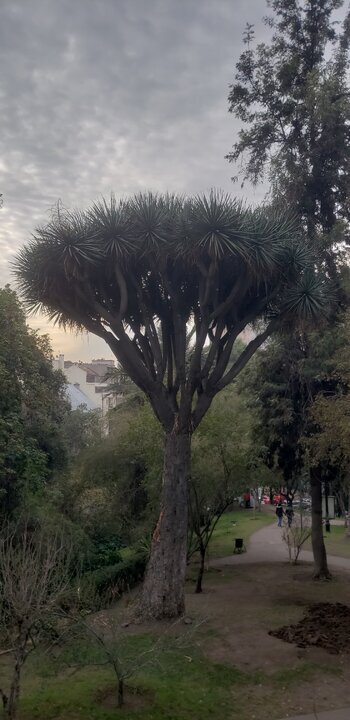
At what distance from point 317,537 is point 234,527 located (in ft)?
Result: 56.0

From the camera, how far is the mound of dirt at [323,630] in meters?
12.1

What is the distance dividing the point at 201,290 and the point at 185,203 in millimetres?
2039

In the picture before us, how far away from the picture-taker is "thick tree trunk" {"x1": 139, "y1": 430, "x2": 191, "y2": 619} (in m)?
13.3

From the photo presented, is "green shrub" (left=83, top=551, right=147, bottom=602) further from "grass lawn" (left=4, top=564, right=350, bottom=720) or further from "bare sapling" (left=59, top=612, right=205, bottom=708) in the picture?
"bare sapling" (left=59, top=612, right=205, bottom=708)

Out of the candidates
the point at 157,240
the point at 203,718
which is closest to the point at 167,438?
the point at 157,240

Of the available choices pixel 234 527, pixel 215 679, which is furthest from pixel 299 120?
pixel 234 527

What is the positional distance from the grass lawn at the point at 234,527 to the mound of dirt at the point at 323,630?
36.2ft

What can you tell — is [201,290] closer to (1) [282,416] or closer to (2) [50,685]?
(1) [282,416]

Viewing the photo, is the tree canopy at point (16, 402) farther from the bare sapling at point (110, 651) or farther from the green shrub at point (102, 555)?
the bare sapling at point (110, 651)

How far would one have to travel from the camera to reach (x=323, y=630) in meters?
13.1

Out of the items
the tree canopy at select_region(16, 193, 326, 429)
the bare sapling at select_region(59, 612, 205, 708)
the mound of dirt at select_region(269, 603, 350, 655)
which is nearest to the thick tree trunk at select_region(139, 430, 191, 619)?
the tree canopy at select_region(16, 193, 326, 429)

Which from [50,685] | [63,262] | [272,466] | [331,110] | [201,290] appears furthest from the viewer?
[272,466]

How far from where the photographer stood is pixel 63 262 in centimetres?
1338

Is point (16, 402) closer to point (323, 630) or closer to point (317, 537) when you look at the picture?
point (323, 630)
